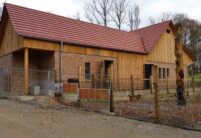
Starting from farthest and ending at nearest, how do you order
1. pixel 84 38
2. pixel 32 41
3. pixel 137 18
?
pixel 137 18
pixel 84 38
pixel 32 41

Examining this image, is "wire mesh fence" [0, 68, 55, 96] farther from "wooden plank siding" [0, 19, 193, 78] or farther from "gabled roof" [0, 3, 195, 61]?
"gabled roof" [0, 3, 195, 61]

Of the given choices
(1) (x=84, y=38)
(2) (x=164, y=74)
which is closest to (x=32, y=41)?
(1) (x=84, y=38)

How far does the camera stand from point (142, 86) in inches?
992

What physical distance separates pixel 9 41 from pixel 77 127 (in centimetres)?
1398

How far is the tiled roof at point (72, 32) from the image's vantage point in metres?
19.7

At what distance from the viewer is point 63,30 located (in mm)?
21766

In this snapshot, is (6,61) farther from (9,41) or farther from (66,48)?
(66,48)

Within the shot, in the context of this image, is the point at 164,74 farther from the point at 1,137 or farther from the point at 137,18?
the point at 137,18

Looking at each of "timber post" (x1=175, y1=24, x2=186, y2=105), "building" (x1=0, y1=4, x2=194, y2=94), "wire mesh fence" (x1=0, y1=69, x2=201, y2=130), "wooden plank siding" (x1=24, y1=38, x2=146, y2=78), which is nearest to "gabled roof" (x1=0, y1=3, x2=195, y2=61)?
"building" (x1=0, y1=4, x2=194, y2=94)

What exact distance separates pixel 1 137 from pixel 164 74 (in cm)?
2353

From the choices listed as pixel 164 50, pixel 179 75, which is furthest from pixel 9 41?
pixel 164 50

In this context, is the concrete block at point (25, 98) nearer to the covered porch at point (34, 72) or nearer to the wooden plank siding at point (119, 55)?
the covered porch at point (34, 72)

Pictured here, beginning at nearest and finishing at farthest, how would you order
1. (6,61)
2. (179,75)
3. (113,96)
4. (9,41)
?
(113,96)
(179,75)
(9,41)
(6,61)

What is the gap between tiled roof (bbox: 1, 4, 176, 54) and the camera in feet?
64.6
